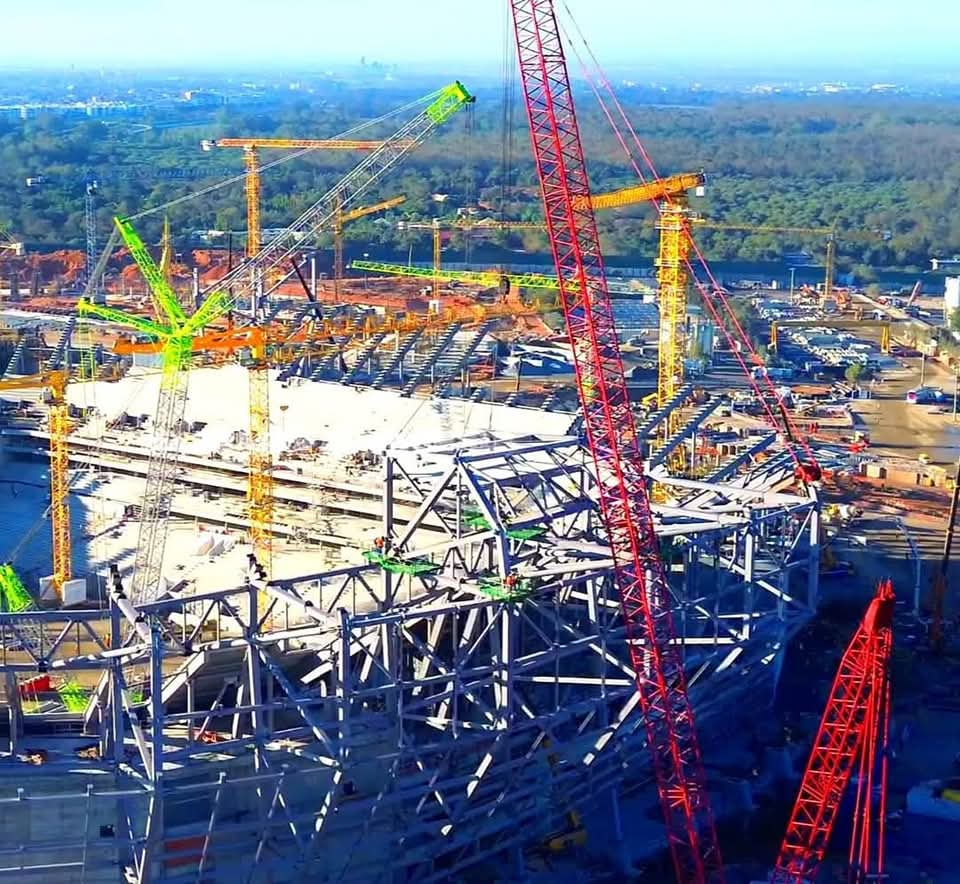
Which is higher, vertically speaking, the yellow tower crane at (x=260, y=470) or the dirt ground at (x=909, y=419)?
the yellow tower crane at (x=260, y=470)

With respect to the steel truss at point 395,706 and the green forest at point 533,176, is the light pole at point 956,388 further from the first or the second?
the steel truss at point 395,706

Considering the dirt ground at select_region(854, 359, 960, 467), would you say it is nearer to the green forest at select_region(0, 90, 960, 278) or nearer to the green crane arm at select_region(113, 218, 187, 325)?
the green crane arm at select_region(113, 218, 187, 325)

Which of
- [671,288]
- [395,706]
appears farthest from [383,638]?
[671,288]

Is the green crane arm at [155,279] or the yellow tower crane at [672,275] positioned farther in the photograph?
the yellow tower crane at [672,275]

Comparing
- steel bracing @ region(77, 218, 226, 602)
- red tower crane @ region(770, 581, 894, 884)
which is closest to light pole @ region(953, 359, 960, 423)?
steel bracing @ region(77, 218, 226, 602)

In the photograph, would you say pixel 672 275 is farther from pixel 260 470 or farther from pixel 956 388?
pixel 956 388

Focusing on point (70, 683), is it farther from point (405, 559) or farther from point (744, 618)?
point (744, 618)

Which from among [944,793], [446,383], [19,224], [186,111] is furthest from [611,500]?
[186,111]

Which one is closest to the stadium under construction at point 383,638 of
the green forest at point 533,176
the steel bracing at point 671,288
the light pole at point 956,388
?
the steel bracing at point 671,288
